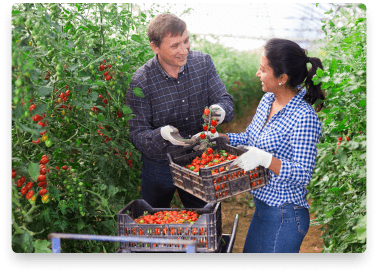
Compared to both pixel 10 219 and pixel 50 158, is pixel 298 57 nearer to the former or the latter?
pixel 50 158

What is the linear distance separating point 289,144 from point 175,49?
35.3 inches

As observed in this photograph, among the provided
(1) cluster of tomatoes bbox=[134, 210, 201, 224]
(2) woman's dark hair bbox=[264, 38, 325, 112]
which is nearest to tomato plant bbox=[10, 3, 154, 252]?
(1) cluster of tomatoes bbox=[134, 210, 201, 224]

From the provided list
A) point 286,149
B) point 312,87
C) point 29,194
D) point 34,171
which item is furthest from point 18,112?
point 312,87

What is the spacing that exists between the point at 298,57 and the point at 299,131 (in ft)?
1.38

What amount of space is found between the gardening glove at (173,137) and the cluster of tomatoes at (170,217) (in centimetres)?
40

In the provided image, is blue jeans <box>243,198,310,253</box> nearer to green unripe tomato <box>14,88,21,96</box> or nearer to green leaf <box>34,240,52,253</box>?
green leaf <box>34,240,52,253</box>

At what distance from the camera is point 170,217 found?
84.1 inches

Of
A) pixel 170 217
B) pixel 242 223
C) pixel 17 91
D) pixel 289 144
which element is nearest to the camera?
pixel 17 91

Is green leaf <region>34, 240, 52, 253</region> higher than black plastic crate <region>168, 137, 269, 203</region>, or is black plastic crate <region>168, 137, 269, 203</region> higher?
black plastic crate <region>168, 137, 269, 203</region>

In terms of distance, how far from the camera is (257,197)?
218 centimetres

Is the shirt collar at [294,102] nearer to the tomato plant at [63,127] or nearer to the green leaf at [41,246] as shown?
the tomato plant at [63,127]

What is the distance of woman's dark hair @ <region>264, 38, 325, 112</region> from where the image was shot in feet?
6.64

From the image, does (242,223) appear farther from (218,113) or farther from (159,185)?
(218,113)

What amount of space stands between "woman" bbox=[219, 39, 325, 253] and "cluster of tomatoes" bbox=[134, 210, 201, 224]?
380 mm
